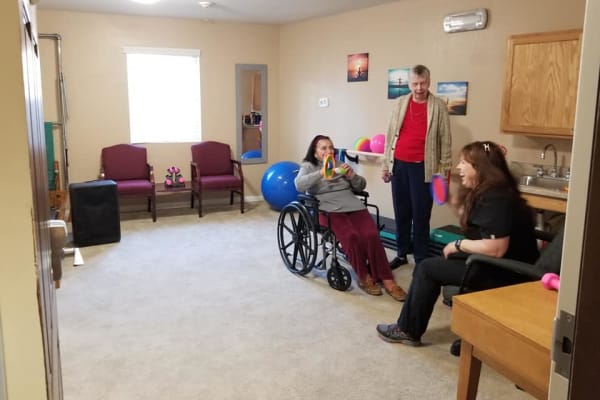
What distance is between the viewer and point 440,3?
14.8 feet

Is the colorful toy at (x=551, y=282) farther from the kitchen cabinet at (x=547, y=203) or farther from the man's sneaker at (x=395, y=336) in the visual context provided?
the kitchen cabinet at (x=547, y=203)

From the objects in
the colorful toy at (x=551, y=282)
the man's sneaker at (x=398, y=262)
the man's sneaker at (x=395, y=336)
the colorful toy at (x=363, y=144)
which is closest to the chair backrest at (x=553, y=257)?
the colorful toy at (x=551, y=282)

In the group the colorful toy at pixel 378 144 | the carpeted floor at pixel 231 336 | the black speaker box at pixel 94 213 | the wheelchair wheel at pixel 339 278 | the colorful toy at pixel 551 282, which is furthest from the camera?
the colorful toy at pixel 378 144

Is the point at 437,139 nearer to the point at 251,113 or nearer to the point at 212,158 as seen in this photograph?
the point at 212,158

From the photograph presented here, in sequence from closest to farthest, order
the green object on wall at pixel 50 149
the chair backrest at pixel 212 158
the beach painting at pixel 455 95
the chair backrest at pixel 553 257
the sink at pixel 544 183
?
the chair backrest at pixel 553 257 → the sink at pixel 544 183 → the beach painting at pixel 455 95 → the green object on wall at pixel 50 149 → the chair backrest at pixel 212 158

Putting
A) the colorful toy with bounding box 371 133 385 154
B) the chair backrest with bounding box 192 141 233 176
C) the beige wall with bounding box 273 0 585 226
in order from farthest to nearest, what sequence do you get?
the chair backrest with bounding box 192 141 233 176 → the colorful toy with bounding box 371 133 385 154 → the beige wall with bounding box 273 0 585 226

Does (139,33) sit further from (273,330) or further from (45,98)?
(273,330)

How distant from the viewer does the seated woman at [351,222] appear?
11.8ft

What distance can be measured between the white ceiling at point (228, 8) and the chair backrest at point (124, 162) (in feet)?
4.93

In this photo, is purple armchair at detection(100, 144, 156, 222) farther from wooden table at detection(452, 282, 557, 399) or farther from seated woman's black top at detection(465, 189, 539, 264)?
wooden table at detection(452, 282, 557, 399)

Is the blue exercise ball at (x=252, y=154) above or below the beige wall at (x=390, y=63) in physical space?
below

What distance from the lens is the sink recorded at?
352 centimetres

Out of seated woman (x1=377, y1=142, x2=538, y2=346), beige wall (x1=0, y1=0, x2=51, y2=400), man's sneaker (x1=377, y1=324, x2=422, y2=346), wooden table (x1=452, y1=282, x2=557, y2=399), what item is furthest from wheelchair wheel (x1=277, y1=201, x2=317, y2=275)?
beige wall (x1=0, y1=0, x2=51, y2=400)

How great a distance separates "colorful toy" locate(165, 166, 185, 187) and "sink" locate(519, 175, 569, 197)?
3847 mm
